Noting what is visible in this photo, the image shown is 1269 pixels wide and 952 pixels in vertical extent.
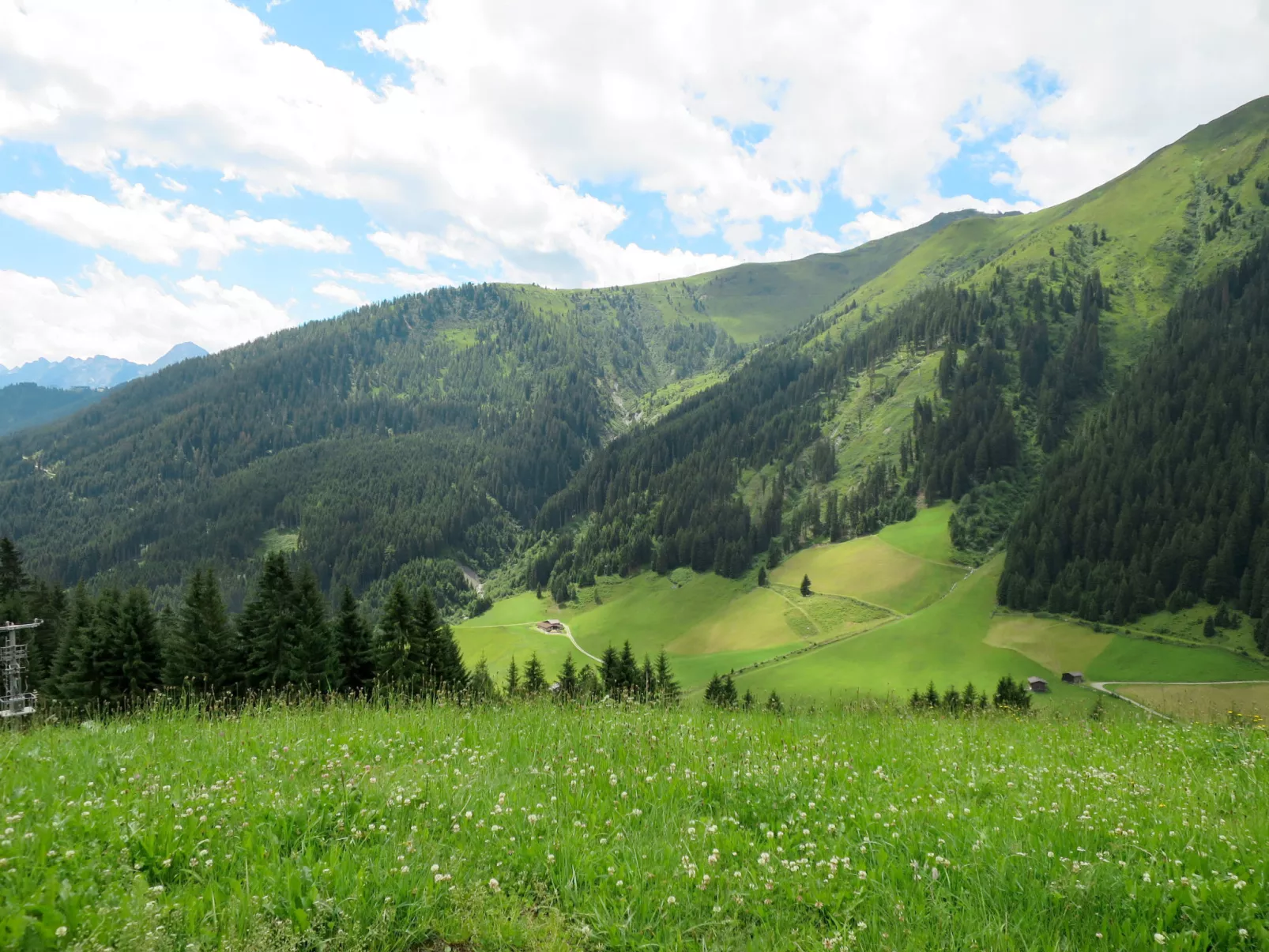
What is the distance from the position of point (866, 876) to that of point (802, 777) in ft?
8.10

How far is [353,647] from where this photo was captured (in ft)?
144

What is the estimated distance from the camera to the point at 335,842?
5.65m

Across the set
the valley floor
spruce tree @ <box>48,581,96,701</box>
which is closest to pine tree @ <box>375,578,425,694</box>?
spruce tree @ <box>48,581,96,701</box>

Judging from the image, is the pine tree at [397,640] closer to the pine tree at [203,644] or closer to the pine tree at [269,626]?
the pine tree at [269,626]

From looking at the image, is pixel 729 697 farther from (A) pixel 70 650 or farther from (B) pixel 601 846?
(A) pixel 70 650

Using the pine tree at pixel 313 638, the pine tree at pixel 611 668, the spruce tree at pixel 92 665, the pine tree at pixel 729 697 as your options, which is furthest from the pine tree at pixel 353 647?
the pine tree at pixel 729 697

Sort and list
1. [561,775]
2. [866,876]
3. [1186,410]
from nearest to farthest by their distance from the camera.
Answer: [866,876] < [561,775] < [1186,410]

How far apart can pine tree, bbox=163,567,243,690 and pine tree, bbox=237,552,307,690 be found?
99 cm

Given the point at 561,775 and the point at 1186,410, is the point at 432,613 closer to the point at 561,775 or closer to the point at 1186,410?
the point at 561,775

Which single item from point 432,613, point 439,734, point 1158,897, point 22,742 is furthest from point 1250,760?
point 432,613

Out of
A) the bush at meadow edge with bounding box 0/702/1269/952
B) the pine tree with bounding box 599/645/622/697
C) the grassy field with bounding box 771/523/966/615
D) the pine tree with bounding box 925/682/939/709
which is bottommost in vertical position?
the grassy field with bounding box 771/523/966/615

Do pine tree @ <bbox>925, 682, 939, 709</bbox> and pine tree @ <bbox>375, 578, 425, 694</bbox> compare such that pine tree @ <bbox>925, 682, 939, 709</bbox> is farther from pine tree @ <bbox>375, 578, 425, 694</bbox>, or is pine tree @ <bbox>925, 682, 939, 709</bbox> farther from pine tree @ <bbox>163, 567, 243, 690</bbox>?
pine tree @ <bbox>163, 567, 243, 690</bbox>

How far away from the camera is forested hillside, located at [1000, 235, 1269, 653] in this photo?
142 metres

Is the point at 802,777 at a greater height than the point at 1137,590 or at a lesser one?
greater
